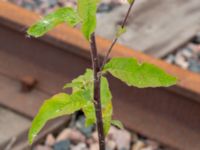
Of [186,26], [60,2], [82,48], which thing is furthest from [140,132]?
[60,2]

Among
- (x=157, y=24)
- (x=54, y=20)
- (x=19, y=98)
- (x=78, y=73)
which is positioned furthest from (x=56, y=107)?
(x=157, y=24)

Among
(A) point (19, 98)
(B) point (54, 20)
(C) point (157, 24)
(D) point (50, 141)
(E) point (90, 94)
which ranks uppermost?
(C) point (157, 24)

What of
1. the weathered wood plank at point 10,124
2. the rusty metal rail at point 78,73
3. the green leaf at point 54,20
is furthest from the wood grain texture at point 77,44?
the green leaf at point 54,20

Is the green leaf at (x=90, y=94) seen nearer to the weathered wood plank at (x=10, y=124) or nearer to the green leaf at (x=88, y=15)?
the green leaf at (x=88, y=15)

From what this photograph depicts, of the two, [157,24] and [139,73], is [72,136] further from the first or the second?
[139,73]

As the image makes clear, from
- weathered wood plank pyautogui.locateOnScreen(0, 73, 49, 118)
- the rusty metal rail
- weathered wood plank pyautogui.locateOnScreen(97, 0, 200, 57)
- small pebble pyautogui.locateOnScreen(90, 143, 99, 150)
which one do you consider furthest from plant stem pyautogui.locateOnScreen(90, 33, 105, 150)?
weathered wood plank pyautogui.locateOnScreen(97, 0, 200, 57)

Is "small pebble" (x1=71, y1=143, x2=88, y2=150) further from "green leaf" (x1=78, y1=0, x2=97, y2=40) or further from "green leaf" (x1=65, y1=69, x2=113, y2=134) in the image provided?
"green leaf" (x1=78, y1=0, x2=97, y2=40)
